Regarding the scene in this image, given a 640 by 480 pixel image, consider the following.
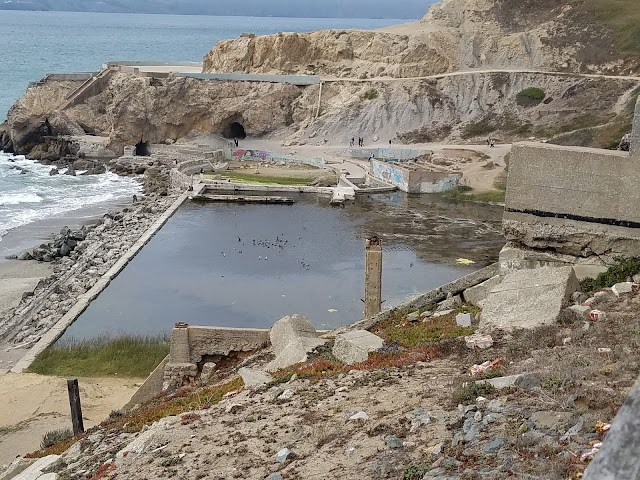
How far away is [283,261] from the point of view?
100ft

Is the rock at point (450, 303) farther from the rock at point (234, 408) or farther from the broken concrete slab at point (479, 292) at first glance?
the rock at point (234, 408)

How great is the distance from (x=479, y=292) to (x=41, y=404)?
32.3ft

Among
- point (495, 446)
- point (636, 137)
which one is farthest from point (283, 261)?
point (495, 446)

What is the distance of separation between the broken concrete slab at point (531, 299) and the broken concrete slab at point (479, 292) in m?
1.04

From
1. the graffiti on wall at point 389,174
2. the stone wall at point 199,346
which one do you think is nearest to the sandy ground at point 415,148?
the graffiti on wall at point 389,174

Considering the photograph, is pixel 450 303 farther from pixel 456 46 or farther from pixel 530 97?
pixel 456 46

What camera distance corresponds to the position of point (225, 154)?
55.5 metres

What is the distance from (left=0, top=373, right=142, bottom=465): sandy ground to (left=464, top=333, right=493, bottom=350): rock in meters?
8.68

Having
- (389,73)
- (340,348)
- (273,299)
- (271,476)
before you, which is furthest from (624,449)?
(389,73)

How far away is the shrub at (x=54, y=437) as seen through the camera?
13945 millimetres

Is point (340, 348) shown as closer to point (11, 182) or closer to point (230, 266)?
point (230, 266)

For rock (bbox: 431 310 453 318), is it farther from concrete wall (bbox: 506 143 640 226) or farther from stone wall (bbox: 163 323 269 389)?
stone wall (bbox: 163 323 269 389)

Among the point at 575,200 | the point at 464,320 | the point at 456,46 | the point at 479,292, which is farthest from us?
the point at 456,46

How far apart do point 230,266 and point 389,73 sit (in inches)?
1431
